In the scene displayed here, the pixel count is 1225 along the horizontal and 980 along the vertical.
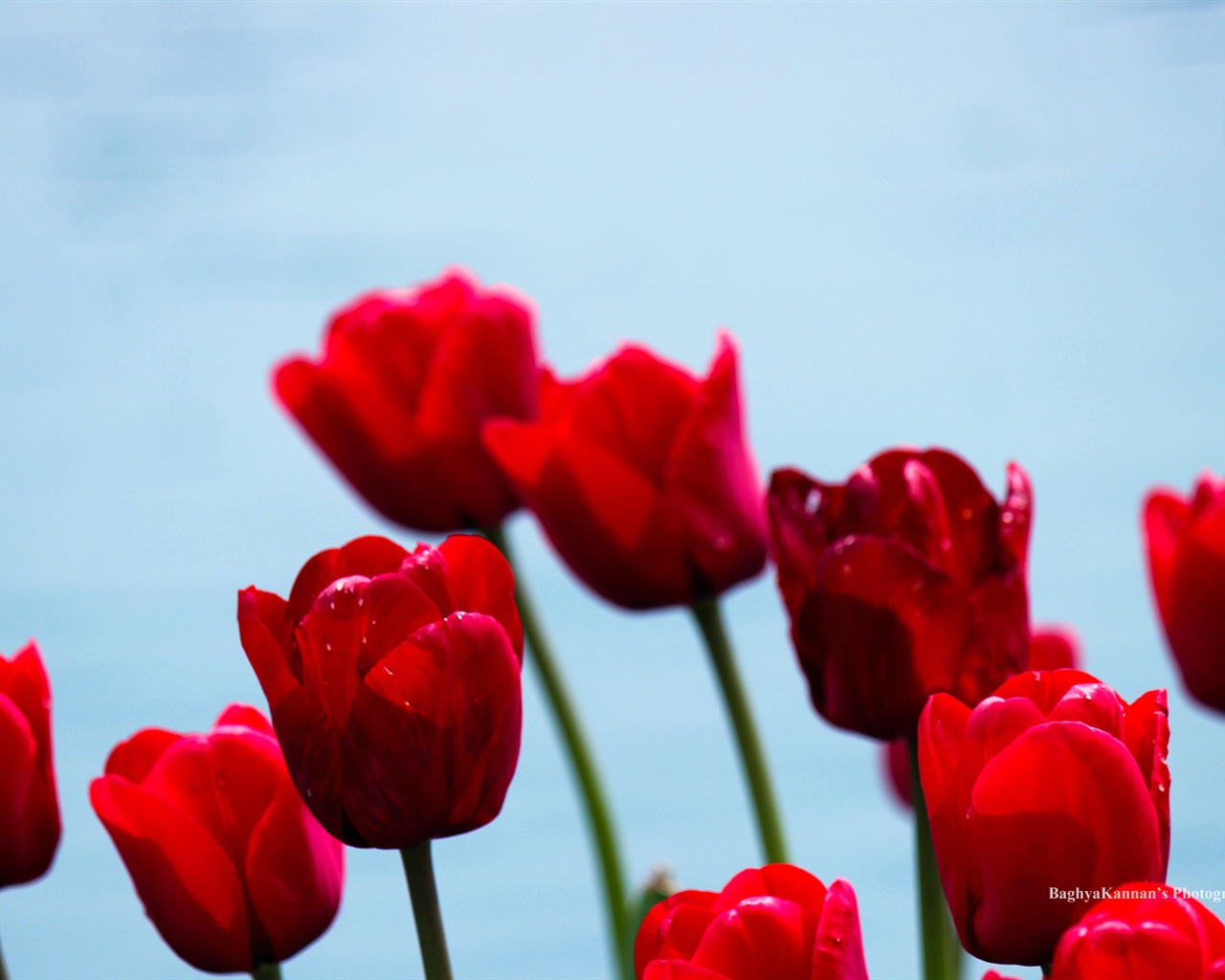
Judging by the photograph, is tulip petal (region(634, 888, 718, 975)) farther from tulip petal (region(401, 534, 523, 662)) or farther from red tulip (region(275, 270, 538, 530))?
red tulip (region(275, 270, 538, 530))

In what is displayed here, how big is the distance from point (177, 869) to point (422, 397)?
234mm

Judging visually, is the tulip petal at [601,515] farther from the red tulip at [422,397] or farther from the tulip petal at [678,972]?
the tulip petal at [678,972]

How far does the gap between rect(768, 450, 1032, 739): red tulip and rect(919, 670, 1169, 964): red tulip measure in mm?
58

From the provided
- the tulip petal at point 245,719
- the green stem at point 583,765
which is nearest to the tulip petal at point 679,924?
the tulip petal at point 245,719

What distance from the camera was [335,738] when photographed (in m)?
0.28

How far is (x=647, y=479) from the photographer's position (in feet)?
1.42

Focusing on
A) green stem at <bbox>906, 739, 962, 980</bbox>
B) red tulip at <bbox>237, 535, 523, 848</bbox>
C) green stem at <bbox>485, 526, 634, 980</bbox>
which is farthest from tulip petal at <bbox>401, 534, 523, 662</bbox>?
green stem at <bbox>485, 526, 634, 980</bbox>

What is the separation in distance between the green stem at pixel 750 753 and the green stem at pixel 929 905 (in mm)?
77

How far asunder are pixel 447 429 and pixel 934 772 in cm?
27

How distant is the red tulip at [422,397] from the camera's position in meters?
0.51

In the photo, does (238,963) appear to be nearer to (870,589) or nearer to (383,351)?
(870,589)

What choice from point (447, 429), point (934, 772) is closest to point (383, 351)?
point (447, 429)

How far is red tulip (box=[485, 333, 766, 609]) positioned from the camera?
1.39ft

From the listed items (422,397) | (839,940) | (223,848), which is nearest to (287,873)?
(223,848)
